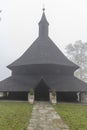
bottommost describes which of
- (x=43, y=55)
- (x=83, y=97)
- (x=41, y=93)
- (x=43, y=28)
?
(x=83, y=97)

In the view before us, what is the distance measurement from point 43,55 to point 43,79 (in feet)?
9.73

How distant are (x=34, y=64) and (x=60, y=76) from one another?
2905 millimetres

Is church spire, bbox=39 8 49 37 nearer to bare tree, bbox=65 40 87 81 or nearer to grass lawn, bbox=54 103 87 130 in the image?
grass lawn, bbox=54 103 87 130

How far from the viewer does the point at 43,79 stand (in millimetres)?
21125

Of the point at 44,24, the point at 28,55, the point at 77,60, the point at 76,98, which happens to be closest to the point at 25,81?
the point at 28,55

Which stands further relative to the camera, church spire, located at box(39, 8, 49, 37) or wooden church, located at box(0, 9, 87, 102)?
church spire, located at box(39, 8, 49, 37)

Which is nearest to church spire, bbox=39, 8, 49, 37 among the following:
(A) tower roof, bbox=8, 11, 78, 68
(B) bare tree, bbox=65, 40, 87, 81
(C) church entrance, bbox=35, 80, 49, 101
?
(A) tower roof, bbox=8, 11, 78, 68

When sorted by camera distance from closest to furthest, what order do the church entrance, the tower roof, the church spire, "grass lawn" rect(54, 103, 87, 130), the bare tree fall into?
"grass lawn" rect(54, 103, 87, 130), the church entrance, the tower roof, the church spire, the bare tree

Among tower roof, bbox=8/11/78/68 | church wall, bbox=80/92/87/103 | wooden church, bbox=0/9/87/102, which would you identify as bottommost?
church wall, bbox=80/92/87/103

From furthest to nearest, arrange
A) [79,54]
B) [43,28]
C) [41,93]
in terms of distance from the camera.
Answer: [79,54] → [43,28] → [41,93]

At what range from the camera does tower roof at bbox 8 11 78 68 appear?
2256 cm

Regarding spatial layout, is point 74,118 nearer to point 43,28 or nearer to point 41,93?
point 41,93

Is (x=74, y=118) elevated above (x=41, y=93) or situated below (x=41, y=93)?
below

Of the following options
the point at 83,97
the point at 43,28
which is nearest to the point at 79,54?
the point at 43,28
